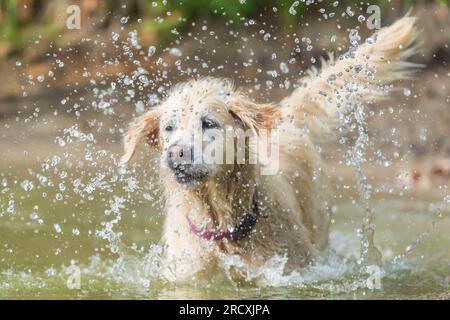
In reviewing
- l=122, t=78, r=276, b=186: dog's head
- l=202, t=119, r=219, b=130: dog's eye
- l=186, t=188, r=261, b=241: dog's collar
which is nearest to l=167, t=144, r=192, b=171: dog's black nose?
l=122, t=78, r=276, b=186: dog's head

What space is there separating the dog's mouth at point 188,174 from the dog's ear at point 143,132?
1.73 feet

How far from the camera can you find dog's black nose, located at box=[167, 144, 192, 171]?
4.90 metres

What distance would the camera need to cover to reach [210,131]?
16.8 feet

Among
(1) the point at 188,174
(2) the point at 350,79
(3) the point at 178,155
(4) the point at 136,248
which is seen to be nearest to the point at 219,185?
(1) the point at 188,174

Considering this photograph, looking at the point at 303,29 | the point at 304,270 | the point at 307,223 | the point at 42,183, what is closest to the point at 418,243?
the point at 307,223

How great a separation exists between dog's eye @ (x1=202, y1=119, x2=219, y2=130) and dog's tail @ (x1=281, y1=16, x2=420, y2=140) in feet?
3.67

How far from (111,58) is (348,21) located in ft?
9.26

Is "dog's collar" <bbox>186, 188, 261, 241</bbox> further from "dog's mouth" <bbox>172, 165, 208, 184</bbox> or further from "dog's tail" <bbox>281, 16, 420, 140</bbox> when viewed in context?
"dog's tail" <bbox>281, 16, 420, 140</bbox>

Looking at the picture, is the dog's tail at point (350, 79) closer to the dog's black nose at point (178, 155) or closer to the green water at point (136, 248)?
the green water at point (136, 248)

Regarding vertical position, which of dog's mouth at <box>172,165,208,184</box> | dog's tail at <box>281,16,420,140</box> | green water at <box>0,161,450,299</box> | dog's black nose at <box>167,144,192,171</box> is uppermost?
dog's tail at <box>281,16,420,140</box>

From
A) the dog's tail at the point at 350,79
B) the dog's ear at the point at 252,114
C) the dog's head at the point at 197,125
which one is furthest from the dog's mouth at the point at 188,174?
the dog's tail at the point at 350,79

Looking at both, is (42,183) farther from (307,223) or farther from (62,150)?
(307,223)

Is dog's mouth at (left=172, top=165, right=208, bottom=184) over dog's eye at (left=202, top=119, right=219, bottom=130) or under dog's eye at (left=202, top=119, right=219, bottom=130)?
under

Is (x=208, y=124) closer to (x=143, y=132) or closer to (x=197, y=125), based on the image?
(x=197, y=125)
